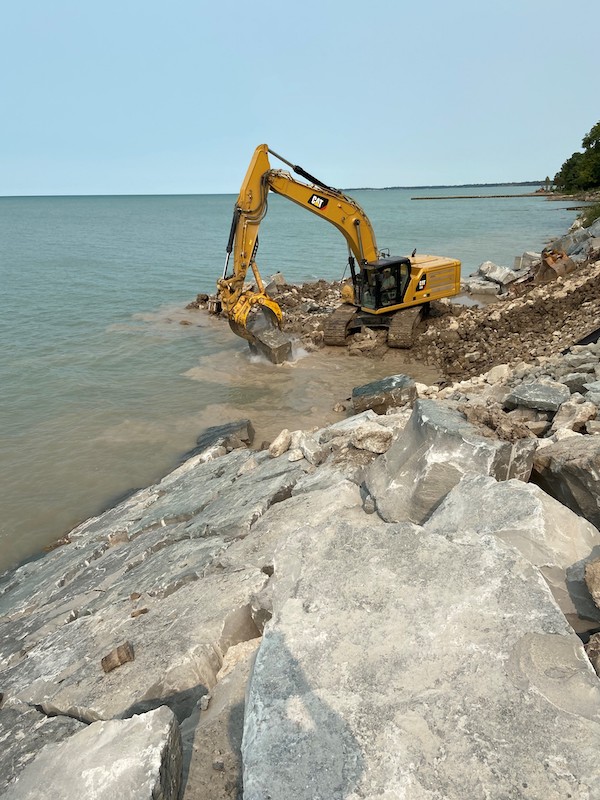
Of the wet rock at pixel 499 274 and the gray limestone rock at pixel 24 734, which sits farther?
A: the wet rock at pixel 499 274

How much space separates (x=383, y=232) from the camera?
4941 cm

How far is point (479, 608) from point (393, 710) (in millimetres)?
631

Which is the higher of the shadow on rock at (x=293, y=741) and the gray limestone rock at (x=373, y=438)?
the shadow on rock at (x=293, y=741)

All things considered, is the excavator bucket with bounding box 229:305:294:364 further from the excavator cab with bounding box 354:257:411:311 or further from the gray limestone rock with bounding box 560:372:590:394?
the gray limestone rock with bounding box 560:372:590:394

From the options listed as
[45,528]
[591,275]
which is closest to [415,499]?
[45,528]

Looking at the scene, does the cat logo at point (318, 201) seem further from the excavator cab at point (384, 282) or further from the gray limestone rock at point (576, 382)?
the gray limestone rock at point (576, 382)

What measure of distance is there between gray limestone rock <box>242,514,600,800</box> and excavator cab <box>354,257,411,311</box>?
10874 millimetres

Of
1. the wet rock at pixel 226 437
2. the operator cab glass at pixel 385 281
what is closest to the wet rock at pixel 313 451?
the wet rock at pixel 226 437

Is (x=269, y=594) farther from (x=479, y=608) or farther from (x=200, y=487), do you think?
(x=200, y=487)

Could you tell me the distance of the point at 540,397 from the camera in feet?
19.6

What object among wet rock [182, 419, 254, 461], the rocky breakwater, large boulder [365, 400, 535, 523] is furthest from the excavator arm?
large boulder [365, 400, 535, 523]

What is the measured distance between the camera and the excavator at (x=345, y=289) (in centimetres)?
1212

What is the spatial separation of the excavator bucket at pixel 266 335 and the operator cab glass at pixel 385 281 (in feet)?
7.79

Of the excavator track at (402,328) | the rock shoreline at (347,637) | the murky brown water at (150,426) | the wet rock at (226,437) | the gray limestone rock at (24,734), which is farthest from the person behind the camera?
the excavator track at (402,328)
